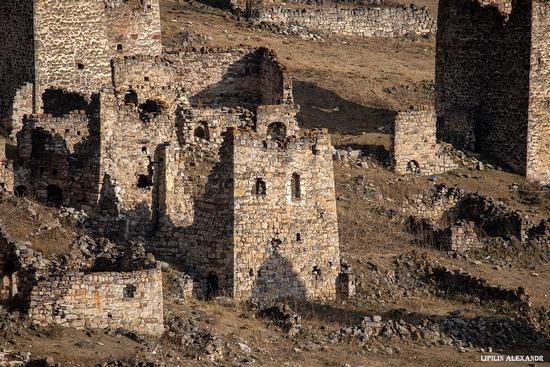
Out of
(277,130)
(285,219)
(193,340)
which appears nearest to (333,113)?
(277,130)

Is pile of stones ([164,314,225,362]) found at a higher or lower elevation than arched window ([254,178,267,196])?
lower

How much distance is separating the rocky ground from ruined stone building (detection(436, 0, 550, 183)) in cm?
123

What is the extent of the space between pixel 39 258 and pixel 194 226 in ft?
14.6

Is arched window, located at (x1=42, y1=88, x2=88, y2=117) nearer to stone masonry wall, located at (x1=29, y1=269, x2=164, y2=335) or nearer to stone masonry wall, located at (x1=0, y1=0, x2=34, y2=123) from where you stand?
stone masonry wall, located at (x1=0, y1=0, x2=34, y2=123)

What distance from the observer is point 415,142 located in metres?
62.4

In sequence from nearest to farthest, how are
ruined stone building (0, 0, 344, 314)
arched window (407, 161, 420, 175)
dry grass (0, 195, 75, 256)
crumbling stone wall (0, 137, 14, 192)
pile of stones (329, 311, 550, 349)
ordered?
pile of stones (329, 311, 550, 349) < dry grass (0, 195, 75, 256) < ruined stone building (0, 0, 344, 314) < crumbling stone wall (0, 137, 14, 192) < arched window (407, 161, 420, 175)

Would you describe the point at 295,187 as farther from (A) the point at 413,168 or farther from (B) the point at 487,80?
(B) the point at 487,80

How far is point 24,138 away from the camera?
5391 cm

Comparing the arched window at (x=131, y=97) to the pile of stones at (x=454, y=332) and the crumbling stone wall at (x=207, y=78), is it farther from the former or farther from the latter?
the pile of stones at (x=454, y=332)

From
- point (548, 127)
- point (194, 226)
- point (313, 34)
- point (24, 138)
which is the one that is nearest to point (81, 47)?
point (24, 138)

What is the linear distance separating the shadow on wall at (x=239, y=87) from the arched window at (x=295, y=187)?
9550 mm

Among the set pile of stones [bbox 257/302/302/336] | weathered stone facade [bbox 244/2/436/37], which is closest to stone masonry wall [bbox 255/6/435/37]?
weathered stone facade [bbox 244/2/436/37]

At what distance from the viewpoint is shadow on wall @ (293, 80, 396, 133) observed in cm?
6619

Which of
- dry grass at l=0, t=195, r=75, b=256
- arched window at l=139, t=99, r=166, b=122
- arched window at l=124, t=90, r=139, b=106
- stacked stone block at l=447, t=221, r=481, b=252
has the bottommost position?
stacked stone block at l=447, t=221, r=481, b=252
